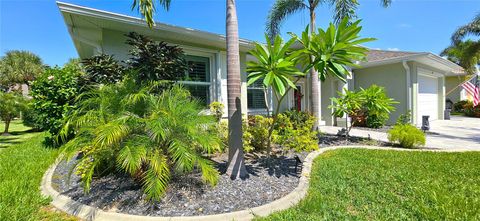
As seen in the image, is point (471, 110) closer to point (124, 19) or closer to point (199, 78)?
point (199, 78)

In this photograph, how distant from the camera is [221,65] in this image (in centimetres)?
902

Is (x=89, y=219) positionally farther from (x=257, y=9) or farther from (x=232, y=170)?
(x=257, y=9)

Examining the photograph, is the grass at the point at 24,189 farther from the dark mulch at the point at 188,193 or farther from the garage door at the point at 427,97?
the garage door at the point at 427,97

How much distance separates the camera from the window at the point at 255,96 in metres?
10.9

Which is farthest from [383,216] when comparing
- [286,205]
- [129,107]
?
[129,107]

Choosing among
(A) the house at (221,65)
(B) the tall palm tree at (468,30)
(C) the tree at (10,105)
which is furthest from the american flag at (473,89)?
(C) the tree at (10,105)

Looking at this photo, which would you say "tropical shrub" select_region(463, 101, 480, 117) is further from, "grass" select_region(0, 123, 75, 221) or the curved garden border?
"grass" select_region(0, 123, 75, 221)

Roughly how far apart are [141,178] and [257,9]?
29.5 feet

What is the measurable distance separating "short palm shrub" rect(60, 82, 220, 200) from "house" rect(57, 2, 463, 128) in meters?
3.37

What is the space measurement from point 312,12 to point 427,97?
10.5 m

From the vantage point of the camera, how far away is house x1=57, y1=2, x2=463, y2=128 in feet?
21.9

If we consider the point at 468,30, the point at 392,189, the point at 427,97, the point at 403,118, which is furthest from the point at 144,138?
the point at 468,30

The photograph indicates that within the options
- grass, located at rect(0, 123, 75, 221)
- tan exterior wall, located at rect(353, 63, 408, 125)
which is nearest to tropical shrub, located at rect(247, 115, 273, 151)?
grass, located at rect(0, 123, 75, 221)

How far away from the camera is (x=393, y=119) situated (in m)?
13.0
